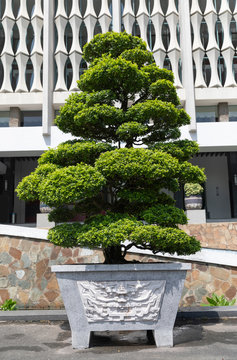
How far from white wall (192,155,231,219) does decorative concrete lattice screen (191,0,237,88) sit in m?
5.04

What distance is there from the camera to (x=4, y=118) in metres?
19.9

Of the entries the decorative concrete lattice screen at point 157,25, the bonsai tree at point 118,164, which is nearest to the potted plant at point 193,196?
the decorative concrete lattice screen at point 157,25

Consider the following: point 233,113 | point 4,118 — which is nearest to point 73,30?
point 4,118

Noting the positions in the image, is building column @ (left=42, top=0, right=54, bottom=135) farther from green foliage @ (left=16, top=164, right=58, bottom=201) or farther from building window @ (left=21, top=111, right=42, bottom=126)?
green foliage @ (left=16, top=164, right=58, bottom=201)

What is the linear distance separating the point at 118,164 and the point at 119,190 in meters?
0.78

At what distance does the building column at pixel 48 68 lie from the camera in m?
17.7

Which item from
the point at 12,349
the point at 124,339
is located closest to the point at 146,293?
the point at 124,339

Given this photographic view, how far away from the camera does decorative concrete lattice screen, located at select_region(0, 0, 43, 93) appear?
18.8 metres

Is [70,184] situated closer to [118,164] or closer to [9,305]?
[118,164]

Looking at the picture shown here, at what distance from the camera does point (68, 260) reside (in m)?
10.1

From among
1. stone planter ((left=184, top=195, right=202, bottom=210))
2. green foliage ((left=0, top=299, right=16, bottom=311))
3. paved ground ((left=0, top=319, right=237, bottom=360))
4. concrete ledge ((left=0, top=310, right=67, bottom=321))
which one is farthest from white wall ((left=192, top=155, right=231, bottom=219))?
concrete ledge ((left=0, top=310, right=67, bottom=321))

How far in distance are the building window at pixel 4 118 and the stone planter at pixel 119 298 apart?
52.9 feet

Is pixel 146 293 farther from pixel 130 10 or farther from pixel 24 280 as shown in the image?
pixel 130 10

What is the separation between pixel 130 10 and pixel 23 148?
9907 millimetres
